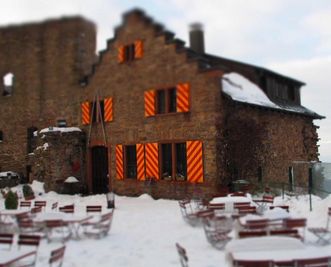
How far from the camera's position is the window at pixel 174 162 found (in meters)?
17.9

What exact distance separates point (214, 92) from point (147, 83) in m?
3.37

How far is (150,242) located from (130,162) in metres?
9.66

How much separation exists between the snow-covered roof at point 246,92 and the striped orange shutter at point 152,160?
12.0ft

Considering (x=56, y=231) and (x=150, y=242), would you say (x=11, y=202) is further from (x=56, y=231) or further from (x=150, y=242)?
(x=150, y=242)

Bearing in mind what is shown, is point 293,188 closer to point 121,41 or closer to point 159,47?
point 159,47

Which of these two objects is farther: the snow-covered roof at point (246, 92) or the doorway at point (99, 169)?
the doorway at point (99, 169)

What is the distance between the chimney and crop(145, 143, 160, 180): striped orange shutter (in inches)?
210

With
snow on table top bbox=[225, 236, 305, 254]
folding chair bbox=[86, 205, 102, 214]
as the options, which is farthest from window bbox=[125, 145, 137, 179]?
snow on table top bbox=[225, 236, 305, 254]

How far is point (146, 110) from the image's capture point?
19.0m

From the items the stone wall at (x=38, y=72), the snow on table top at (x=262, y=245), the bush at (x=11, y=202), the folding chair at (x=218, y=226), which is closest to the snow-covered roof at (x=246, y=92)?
the folding chair at (x=218, y=226)

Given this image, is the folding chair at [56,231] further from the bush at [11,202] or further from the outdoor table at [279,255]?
the outdoor table at [279,255]

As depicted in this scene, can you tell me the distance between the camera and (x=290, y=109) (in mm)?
21188

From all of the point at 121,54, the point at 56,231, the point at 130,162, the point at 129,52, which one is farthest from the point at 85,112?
the point at 56,231

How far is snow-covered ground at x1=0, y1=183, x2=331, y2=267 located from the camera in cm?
853
